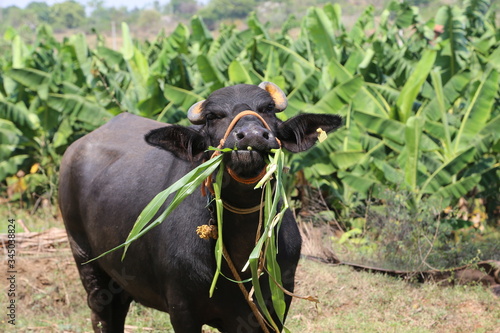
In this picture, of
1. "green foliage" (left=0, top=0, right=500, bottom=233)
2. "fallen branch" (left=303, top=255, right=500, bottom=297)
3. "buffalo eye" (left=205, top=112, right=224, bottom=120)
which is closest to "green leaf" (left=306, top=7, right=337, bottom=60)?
"green foliage" (left=0, top=0, right=500, bottom=233)

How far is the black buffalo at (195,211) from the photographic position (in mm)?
3693

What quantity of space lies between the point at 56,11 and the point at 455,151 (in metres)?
64.0

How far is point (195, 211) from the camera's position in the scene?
403 centimetres

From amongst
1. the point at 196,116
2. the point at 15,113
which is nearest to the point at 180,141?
the point at 196,116

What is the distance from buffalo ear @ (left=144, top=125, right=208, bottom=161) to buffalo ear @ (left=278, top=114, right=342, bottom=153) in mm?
477

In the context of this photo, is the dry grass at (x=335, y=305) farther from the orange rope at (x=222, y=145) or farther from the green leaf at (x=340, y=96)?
the orange rope at (x=222, y=145)

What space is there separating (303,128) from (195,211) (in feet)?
2.68

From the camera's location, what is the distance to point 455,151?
825 centimetres

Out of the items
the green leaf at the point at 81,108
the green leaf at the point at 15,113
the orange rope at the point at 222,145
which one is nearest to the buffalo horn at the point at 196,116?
the orange rope at the point at 222,145

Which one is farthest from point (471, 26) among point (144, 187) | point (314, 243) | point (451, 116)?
point (144, 187)

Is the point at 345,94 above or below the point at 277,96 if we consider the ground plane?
below

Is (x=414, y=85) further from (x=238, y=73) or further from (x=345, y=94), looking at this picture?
(x=238, y=73)

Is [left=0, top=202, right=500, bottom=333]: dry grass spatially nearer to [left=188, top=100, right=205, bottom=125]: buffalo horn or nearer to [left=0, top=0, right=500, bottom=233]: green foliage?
[left=0, top=0, right=500, bottom=233]: green foliage

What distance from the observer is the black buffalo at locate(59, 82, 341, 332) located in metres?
3.69
